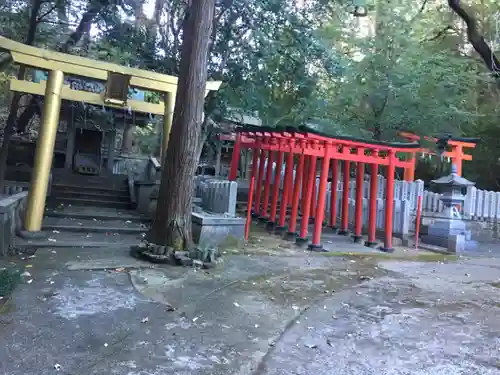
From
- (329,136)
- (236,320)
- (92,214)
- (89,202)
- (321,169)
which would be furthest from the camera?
(89,202)

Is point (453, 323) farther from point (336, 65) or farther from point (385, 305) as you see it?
point (336, 65)

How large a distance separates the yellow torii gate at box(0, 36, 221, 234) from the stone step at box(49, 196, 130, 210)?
3.75m

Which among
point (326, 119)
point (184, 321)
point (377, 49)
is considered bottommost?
point (184, 321)

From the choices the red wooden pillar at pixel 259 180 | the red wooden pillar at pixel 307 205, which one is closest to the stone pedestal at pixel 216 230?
the red wooden pillar at pixel 307 205

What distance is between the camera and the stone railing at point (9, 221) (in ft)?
22.2

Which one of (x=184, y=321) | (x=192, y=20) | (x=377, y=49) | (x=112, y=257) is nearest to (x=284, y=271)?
(x=112, y=257)

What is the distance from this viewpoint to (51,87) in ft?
28.5

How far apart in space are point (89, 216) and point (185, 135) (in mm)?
4620

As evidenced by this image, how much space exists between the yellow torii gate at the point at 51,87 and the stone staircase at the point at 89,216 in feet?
2.49

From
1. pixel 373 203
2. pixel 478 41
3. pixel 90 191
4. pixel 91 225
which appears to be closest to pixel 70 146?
pixel 90 191

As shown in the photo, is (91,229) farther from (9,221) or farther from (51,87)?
(51,87)

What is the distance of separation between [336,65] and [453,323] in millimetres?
8729

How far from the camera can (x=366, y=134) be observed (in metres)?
17.4

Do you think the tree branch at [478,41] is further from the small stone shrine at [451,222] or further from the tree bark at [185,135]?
the tree bark at [185,135]
